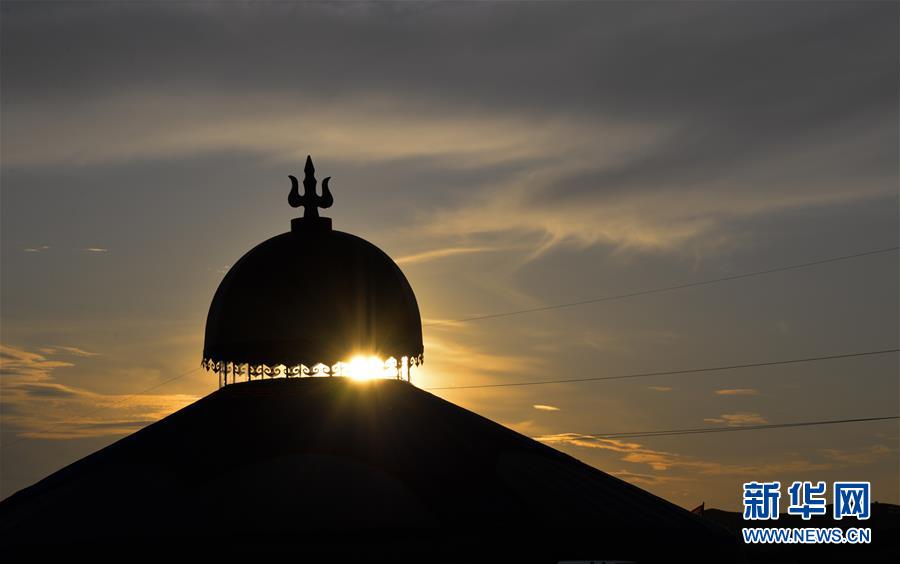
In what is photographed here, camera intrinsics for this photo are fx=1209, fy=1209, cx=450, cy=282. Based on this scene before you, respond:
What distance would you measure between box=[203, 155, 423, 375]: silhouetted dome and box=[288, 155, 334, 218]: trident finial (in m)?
1.01

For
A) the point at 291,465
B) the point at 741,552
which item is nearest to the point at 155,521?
the point at 291,465

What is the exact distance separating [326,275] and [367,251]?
1.50 meters

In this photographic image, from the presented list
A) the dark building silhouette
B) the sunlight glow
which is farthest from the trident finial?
the sunlight glow

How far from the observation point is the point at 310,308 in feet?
97.0

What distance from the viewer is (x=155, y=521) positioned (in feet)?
80.2

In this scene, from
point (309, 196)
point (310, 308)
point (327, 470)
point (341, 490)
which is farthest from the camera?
point (309, 196)

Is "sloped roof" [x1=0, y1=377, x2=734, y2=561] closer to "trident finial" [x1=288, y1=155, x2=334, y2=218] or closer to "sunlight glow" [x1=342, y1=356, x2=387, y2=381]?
"sunlight glow" [x1=342, y1=356, x2=387, y2=381]

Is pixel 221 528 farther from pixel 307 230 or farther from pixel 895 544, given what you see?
pixel 895 544

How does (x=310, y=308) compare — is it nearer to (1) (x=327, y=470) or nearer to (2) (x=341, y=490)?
(1) (x=327, y=470)

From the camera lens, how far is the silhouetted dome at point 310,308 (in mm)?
29453

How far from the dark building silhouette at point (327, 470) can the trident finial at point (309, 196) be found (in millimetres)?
60

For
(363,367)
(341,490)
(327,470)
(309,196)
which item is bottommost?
(341,490)

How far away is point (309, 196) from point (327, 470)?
9224 millimetres

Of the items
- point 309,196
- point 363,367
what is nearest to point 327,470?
point 363,367
